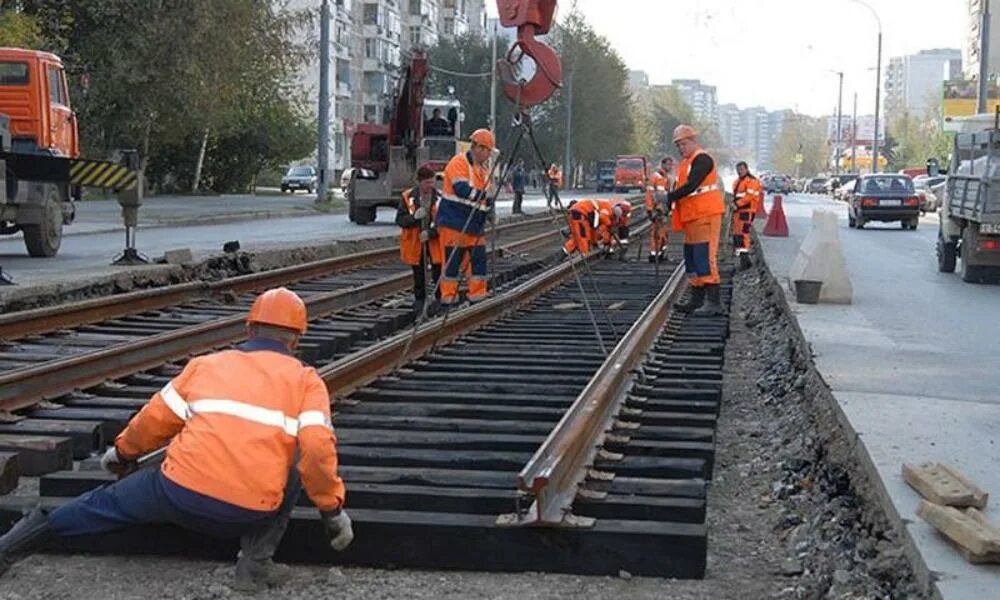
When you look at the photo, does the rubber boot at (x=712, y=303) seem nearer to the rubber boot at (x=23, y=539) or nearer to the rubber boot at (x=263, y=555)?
the rubber boot at (x=263, y=555)

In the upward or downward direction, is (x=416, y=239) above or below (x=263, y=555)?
above

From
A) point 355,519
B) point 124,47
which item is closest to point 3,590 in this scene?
point 355,519

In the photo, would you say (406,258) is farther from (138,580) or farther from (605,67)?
(605,67)

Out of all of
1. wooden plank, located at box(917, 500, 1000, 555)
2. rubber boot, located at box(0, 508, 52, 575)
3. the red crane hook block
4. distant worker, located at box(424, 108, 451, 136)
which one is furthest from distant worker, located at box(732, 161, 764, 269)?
rubber boot, located at box(0, 508, 52, 575)

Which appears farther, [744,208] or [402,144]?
[402,144]

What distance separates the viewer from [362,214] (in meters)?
35.8

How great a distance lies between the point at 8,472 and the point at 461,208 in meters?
6.50

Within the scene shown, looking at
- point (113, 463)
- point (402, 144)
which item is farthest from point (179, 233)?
point (113, 463)

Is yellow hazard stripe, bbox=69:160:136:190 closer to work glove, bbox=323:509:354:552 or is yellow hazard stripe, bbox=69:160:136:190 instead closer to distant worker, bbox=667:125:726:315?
distant worker, bbox=667:125:726:315

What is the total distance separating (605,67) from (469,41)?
49.8 feet

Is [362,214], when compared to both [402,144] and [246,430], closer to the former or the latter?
[402,144]

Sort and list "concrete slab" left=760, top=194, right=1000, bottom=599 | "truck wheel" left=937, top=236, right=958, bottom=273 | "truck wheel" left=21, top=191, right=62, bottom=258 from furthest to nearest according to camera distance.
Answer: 1. "truck wheel" left=937, top=236, right=958, bottom=273
2. "truck wheel" left=21, top=191, right=62, bottom=258
3. "concrete slab" left=760, top=194, right=1000, bottom=599

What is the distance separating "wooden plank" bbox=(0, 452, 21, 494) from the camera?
21.5 feet

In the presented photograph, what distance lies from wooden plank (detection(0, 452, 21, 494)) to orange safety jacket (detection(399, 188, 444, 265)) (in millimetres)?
6818
